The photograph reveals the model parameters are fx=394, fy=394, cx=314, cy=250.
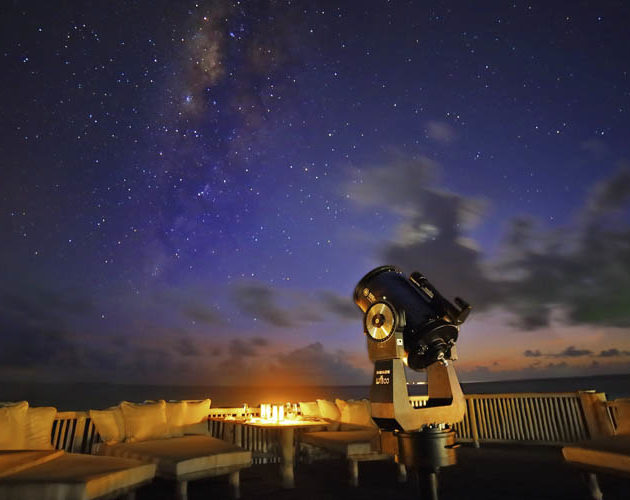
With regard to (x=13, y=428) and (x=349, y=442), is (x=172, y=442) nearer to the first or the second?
(x=13, y=428)

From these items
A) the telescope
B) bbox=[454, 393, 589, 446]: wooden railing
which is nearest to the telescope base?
the telescope

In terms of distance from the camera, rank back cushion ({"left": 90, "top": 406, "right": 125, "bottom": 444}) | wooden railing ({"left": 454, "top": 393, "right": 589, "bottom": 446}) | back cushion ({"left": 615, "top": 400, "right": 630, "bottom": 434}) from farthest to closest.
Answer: wooden railing ({"left": 454, "top": 393, "right": 589, "bottom": 446}), back cushion ({"left": 90, "top": 406, "right": 125, "bottom": 444}), back cushion ({"left": 615, "top": 400, "right": 630, "bottom": 434})

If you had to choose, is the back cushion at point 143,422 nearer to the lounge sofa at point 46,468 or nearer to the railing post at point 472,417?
the lounge sofa at point 46,468

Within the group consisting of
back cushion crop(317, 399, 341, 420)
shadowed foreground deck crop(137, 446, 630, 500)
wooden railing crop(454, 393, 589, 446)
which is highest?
back cushion crop(317, 399, 341, 420)

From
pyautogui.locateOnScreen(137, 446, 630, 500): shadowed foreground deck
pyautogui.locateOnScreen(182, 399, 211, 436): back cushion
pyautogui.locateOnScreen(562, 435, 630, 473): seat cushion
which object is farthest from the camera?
pyautogui.locateOnScreen(182, 399, 211, 436): back cushion

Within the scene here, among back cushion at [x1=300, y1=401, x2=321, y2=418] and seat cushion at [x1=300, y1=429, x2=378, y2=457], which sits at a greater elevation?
back cushion at [x1=300, y1=401, x2=321, y2=418]

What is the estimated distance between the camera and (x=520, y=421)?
27.2 ft

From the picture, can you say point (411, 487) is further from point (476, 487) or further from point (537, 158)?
point (537, 158)

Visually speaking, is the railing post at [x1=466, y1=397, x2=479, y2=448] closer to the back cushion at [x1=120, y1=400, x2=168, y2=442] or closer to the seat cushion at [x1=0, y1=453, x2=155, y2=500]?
the back cushion at [x1=120, y1=400, x2=168, y2=442]

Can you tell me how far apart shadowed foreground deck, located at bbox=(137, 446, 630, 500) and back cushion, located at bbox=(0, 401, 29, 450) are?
1.53 m

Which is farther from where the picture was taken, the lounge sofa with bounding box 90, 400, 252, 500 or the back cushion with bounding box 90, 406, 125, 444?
the back cushion with bounding box 90, 406, 125, 444

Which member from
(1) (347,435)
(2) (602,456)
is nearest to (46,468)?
(1) (347,435)

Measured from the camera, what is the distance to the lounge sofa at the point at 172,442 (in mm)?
3908

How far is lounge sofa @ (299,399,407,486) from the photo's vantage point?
501cm
